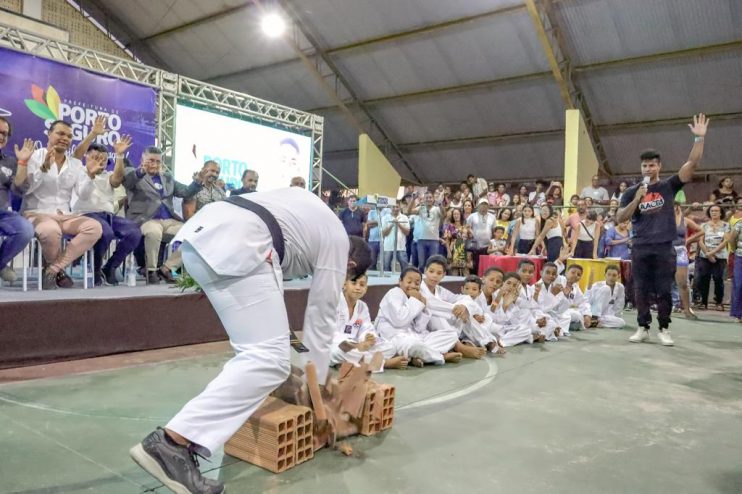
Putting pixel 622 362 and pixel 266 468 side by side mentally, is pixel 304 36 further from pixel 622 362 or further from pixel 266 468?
pixel 266 468

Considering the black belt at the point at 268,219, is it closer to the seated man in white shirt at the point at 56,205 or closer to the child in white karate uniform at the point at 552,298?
the seated man in white shirt at the point at 56,205

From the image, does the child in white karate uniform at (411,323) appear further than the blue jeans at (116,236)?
No

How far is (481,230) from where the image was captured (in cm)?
834

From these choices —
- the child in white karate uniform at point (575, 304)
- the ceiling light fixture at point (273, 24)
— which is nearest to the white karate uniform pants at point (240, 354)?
the child in white karate uniform at point (575, 304)

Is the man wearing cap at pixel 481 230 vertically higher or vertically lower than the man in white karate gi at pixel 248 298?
higher

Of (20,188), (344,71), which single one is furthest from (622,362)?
(344,71)

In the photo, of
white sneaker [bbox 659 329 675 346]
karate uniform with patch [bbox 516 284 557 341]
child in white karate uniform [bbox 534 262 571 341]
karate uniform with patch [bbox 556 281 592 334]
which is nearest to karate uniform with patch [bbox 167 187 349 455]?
karate uniform with patch [bbox 516 284 557 341]

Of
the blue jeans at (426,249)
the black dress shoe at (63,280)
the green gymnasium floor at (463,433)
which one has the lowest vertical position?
the green gymnasium floor at (463,433)

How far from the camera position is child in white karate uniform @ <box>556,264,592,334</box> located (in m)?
6.01

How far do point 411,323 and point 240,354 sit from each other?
260 cm

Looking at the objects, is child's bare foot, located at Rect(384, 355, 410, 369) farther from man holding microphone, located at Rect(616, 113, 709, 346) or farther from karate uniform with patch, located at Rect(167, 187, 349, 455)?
man holding microphone, located at Rect(616, 113, 709, 346)

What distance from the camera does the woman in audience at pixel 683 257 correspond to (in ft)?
23.5

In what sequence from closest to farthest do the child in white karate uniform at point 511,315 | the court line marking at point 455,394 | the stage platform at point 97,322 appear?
1. the court line marking at point 455,394
2. the stage platform at point 97,322
3. the child in white karate uniform at point 511,315

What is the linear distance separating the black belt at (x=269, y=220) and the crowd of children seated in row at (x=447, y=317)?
1583mm
